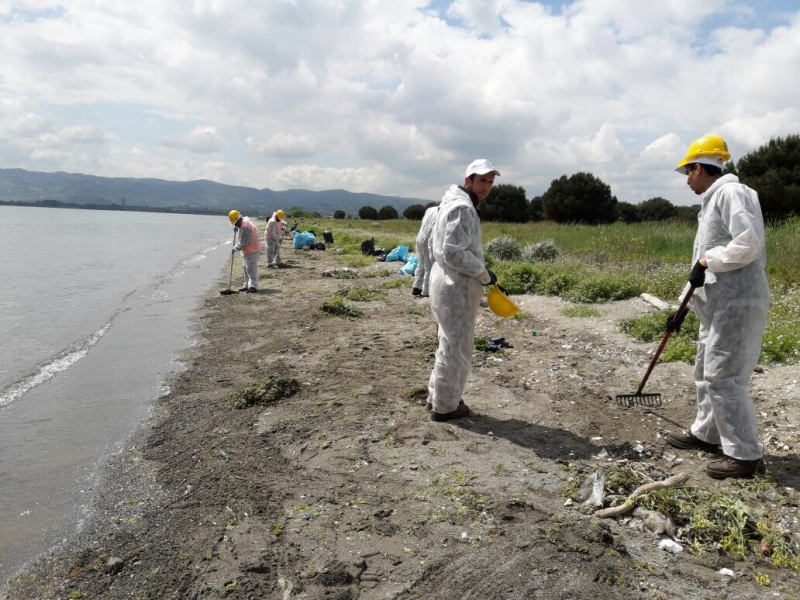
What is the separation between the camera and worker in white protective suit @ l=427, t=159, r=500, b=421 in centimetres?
481

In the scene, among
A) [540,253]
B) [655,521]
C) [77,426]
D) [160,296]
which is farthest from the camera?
[540,253]

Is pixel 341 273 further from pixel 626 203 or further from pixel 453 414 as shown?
pixel 626 203

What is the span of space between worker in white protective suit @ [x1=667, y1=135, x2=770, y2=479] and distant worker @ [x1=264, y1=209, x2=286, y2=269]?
1661cm

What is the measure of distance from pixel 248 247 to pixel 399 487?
11044mm

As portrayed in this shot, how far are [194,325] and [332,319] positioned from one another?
2676mm

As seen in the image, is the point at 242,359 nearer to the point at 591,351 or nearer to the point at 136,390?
the point at 136,390

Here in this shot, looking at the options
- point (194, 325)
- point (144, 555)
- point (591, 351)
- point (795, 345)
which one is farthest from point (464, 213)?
point (194, 325)

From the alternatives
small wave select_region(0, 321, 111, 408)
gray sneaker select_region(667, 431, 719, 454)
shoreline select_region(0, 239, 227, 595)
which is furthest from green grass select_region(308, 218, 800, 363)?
small wave select_region(0, 321, 111, 408)

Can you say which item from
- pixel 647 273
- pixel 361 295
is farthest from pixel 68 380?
pixel 647 273

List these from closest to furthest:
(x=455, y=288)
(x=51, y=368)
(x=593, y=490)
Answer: (x=593, y=490)
(x=455, y=288)
(x=51, y=368)

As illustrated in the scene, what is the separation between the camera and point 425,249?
11.4 m

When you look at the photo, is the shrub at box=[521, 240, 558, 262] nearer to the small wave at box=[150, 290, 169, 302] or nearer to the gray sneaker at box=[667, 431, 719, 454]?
the small wave at box=[150, 290, 169, 302]

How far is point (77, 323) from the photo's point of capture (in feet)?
38.1

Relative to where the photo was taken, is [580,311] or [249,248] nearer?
[580,311]
